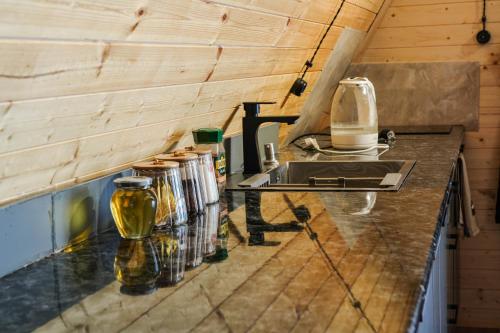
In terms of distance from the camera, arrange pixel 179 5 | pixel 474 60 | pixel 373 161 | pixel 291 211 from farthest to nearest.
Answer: pixel 474 60
pixel 373 161
pixel 291 211
pixel 179 5

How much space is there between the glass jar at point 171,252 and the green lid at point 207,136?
356mm

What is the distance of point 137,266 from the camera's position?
49.2 inches

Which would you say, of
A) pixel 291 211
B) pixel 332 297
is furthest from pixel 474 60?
pixel 332 297

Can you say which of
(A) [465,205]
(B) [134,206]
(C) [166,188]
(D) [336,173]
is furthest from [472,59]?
(B) [134,206]

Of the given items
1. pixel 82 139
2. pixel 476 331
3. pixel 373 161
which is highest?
pixel 82 139

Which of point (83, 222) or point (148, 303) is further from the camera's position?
point (83, 222)

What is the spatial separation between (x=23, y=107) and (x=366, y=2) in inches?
85.5

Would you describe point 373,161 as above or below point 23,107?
below

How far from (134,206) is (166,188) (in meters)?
0.12

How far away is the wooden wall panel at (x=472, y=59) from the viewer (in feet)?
11.5

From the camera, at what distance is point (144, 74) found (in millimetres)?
1453

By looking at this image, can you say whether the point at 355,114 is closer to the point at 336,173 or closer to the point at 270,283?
the point at 336,173

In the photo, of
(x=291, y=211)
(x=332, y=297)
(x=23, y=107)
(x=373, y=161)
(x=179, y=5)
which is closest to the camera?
(x=332, y=297)

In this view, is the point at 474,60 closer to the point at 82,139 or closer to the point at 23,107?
the point at 82,139
